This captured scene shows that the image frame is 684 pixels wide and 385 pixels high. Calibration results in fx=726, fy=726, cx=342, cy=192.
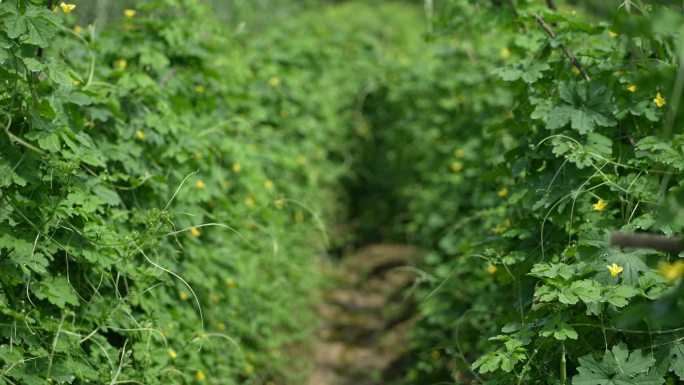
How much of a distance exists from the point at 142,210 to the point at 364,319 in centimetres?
315

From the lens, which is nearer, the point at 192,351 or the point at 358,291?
the point at 192,351

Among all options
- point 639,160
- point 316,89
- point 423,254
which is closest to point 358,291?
point 423,254

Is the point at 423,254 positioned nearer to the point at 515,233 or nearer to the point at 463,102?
the point at 463,102

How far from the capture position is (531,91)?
3.08 meters

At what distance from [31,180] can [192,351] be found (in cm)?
112

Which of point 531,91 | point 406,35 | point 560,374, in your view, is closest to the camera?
point 560,374

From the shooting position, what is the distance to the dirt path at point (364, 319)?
5.05 m

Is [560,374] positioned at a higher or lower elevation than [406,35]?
higher

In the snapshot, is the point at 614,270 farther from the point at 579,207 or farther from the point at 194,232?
the point at 194,232

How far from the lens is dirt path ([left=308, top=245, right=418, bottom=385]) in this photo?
505cm

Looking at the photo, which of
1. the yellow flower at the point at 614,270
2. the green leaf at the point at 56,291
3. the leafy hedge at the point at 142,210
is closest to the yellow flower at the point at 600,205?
the yellow flower at the point at 614,270

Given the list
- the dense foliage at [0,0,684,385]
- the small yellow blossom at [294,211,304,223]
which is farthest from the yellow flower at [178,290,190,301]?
the small yellow blossom at [294,211,304,223]

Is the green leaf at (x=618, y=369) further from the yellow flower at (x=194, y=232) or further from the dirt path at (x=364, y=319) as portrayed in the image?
the dirt path at (x=364, y=319)

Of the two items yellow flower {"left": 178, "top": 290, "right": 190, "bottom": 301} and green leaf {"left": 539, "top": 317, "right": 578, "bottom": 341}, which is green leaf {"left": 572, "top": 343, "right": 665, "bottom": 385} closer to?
green leaf {"left": 539, "top": 317, "right": 578, "bottom": 341}
